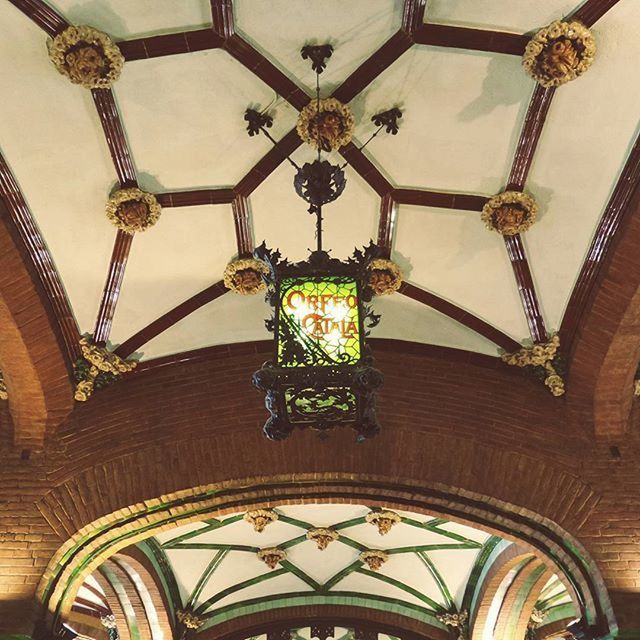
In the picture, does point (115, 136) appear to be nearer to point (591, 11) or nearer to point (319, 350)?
point (319, 350)

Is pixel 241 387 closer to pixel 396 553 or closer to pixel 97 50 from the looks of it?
pixel 97 50

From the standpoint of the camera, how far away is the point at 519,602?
1020 cm

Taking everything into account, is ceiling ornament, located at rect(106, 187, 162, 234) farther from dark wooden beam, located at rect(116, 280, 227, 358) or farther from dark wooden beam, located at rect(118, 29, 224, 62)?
dark wooden beam, located at rect(118, 29, 224, 62)

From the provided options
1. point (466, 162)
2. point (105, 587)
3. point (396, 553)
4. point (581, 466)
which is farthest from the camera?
point (396, 553)

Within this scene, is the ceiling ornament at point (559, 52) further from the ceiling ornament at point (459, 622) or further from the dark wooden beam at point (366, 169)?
the ceiling ornament at point (459, 622)

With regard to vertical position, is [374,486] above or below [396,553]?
below

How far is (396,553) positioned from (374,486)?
470 centimetres

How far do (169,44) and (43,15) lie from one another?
78 centimetres

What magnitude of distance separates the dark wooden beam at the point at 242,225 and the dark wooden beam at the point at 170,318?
45 centimetres

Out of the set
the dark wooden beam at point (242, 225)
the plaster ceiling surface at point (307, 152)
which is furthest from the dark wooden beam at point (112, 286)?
the dark wooden beam at point (242, 225)

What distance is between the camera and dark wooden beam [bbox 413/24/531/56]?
4.99 metres

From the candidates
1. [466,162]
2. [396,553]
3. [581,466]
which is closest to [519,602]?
[396,553]

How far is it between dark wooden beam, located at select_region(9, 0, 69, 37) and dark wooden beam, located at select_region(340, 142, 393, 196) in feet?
7.14

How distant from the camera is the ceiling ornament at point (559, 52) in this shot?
4.82 metres
